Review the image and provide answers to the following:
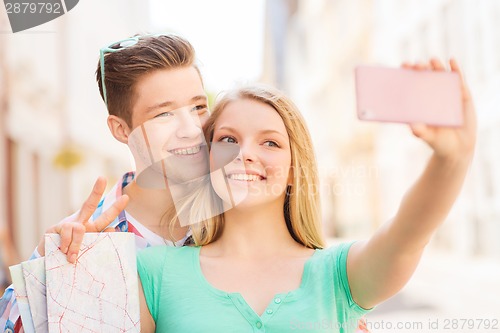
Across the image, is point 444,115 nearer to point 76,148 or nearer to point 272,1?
point 76,148

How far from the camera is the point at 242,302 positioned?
1.53 metres

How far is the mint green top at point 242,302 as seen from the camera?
1.50 meters

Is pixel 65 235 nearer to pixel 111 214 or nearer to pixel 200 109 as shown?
pixel 111 214

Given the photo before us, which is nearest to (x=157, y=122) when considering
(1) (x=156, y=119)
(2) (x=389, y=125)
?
(1) (x=156, y=119)

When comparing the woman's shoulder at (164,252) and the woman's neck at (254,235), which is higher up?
the woman's neck at (254,235)

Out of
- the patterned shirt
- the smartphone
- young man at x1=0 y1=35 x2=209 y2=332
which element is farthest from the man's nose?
the smartphone

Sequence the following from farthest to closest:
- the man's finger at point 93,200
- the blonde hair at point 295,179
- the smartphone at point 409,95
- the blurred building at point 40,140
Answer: the blurred building at point 40,140, the blonde hair at point 295,179, the man's finger at point 93,200, the smartphone at point 409,95

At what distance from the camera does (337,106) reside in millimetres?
17781

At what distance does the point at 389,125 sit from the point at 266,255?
10.8 meters

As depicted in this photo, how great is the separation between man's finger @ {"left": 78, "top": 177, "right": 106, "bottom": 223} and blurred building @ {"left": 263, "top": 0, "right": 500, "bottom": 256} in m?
0.66

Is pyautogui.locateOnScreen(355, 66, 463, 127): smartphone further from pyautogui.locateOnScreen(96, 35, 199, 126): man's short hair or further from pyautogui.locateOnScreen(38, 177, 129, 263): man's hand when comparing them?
pyautogui.locateOnScreen(96, 35, 199, 126): man's short hair

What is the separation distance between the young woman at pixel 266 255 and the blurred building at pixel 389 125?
243mm

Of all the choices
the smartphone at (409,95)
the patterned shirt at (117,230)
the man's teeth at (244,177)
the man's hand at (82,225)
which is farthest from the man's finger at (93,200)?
the smartphone at (409,95)

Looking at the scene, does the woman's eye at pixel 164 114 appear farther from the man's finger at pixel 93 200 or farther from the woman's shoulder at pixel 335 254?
the woman's shoulder at pixel 335 254
